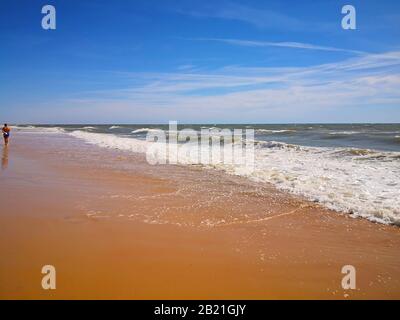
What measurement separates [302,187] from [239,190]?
1.53 m

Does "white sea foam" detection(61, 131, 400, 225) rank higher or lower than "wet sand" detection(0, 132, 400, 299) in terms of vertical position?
higher

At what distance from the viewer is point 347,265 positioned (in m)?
3.76

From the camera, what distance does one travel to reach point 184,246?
4176 mm

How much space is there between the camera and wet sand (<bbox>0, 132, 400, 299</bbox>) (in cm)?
320

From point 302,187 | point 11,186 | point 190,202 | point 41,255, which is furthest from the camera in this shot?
point 302,187

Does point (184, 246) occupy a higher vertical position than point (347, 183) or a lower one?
lower

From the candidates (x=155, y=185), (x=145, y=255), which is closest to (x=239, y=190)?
(x=155, y=185)

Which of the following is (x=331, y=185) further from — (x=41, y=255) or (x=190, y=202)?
(x=41, y=255)

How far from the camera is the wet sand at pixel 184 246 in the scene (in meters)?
3.20

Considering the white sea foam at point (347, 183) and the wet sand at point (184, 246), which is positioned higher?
the white sea foam at point (347, 183)

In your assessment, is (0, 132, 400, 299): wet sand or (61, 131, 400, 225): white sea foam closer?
(0, 132, 400, 299): wet sand

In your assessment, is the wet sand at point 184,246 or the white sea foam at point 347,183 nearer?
the wet sand at point 184,246

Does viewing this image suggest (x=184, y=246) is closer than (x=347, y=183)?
Yes
